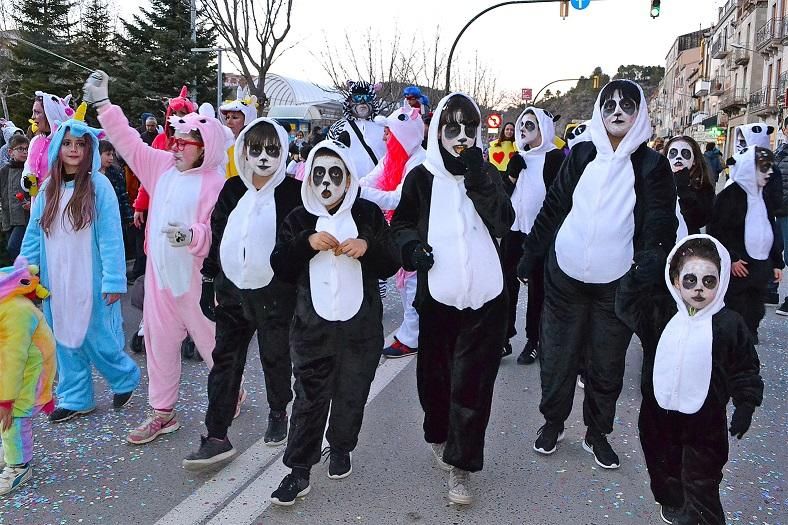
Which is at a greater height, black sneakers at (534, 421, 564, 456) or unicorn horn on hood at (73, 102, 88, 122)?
unicorn horn on hood at (73, 102, 88, 122)

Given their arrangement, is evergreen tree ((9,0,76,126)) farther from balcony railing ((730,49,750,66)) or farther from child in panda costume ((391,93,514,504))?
balcony railing ((730,49,750,66))

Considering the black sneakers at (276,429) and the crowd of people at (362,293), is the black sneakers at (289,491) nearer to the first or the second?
the crowd of people at (362,293)

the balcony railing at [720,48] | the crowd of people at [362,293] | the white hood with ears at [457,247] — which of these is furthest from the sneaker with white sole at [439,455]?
the balcony railing at [720,48]

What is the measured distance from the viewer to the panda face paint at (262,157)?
135 inches

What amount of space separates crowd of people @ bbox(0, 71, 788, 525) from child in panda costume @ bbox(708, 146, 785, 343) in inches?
69.4

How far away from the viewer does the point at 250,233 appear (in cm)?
340

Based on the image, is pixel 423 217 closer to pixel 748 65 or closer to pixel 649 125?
pixel 649 125

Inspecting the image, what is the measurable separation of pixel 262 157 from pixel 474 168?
111 cm

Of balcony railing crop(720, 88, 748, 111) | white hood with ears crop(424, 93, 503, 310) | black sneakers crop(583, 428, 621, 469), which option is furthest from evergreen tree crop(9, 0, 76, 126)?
balcony railing crop(720, 88, 748, 111)

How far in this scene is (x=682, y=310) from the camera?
8.98 feet

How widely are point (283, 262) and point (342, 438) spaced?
3.05 ft

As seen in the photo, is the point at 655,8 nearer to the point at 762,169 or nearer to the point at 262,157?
the point at 762,169

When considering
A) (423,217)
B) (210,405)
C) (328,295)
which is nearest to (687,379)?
(423,217)

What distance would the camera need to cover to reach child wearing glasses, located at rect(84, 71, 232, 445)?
3736mm
